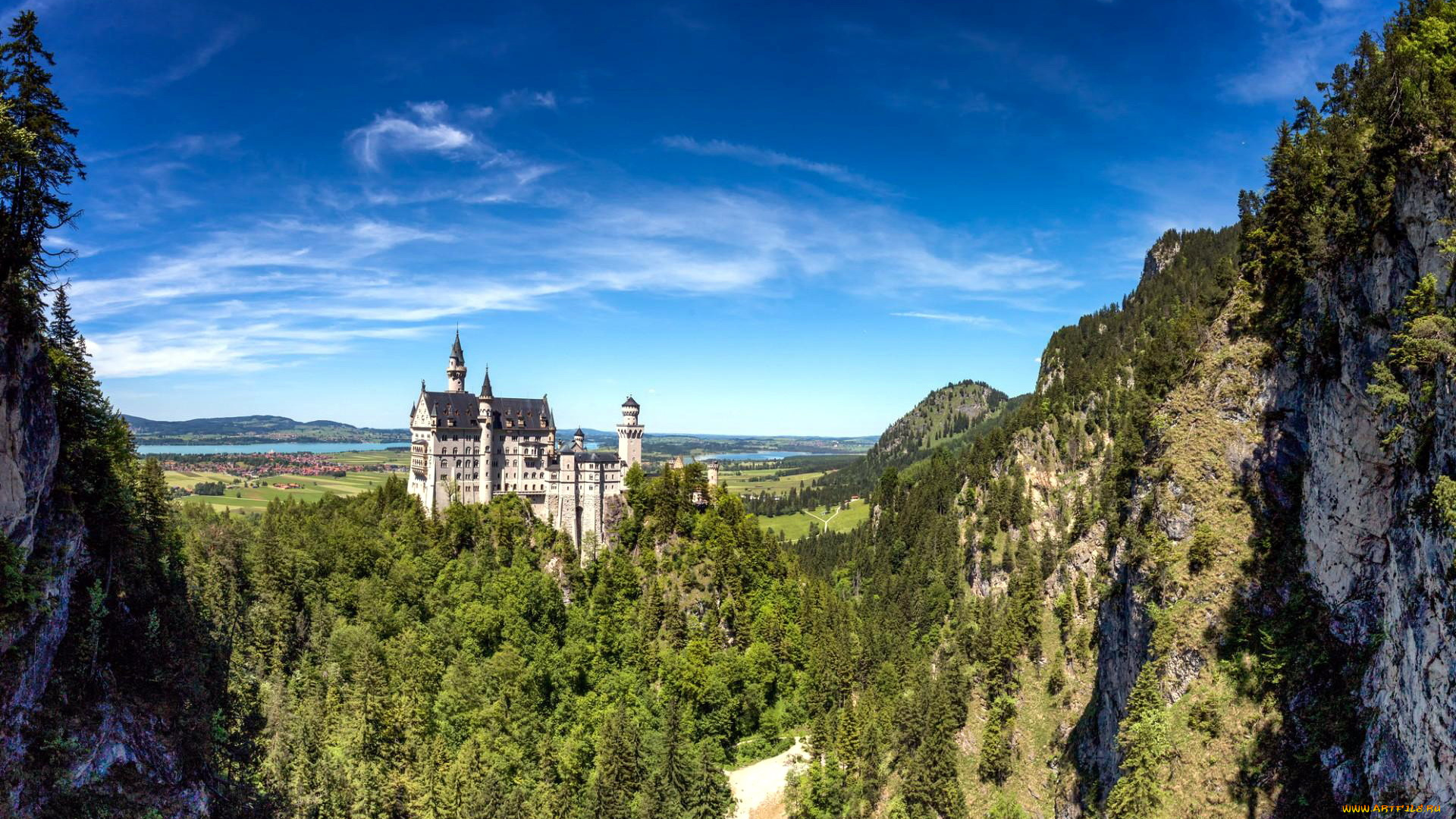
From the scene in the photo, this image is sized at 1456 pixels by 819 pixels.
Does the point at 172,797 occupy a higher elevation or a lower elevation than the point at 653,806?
higher

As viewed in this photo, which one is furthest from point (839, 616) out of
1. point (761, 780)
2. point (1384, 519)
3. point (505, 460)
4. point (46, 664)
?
point (46, 664)

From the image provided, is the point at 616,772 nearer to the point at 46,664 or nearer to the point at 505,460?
the point at 46,664

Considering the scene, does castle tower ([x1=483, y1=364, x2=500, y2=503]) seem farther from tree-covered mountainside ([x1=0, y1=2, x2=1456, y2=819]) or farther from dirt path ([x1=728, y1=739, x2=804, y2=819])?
dirt path ([x1=728, y1=739, x2=804, y2=819])

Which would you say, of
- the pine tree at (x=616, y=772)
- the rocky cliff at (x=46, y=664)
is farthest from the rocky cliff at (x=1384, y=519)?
the rocky cliff at (x=46, y=664)

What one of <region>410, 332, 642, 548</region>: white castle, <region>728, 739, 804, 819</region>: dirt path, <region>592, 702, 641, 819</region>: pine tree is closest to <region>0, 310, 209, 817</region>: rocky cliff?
<region>592, 702, 641, 819</region>: pine tree

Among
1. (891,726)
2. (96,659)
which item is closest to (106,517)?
(96,659)

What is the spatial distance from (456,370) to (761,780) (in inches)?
2772

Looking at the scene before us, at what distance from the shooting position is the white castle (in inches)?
3654

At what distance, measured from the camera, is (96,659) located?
36.3 metres

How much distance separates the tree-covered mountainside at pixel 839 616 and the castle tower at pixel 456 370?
58.4 ft

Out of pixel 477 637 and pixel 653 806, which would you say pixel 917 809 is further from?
pixel 477 637

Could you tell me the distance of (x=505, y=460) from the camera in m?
97.8

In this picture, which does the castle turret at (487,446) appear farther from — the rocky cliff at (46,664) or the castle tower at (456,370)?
the rocky cliff at (46,664)

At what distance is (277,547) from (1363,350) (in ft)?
301
